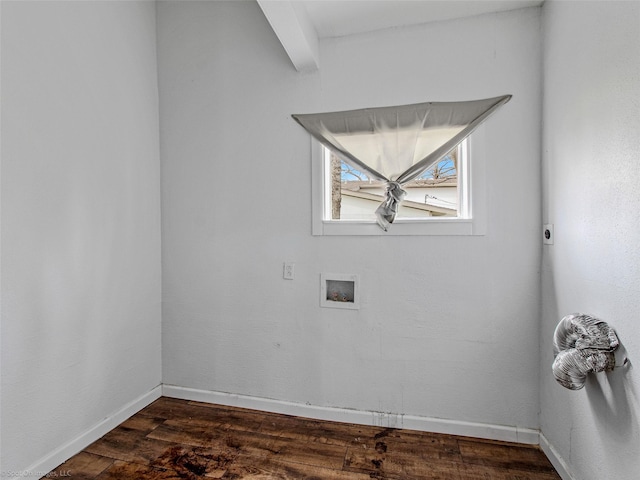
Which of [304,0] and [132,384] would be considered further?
[132,384]

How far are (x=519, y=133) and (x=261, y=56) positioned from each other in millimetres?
1647

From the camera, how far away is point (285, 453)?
6.00 ft

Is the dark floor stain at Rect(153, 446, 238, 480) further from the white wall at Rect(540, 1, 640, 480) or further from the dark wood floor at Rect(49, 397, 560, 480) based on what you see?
the white wall at Rect(540, 1, 640, 480)

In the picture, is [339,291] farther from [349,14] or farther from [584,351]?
[349,14]

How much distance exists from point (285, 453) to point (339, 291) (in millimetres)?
933

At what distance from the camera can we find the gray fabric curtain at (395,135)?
6.40 feet

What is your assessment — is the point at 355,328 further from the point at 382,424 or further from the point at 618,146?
the point at 618,146

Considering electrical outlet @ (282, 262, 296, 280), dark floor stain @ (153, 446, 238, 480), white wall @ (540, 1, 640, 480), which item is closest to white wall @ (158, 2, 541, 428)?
electrical outlet @ (282, 262, 296, 280)

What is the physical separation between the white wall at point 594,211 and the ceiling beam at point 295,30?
4.15ft

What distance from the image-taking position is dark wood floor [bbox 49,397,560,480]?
5.50 feet

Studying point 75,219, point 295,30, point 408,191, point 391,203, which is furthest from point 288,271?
point 295,30

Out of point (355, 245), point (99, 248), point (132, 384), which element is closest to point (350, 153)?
point (355, 245)

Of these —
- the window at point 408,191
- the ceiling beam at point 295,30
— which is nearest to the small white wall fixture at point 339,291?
the window at point 408,191

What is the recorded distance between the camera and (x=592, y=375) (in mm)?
1419
